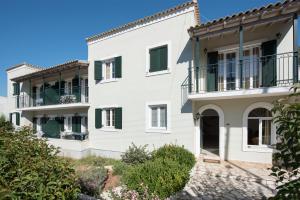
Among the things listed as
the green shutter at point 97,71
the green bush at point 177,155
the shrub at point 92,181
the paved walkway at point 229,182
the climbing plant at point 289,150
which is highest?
the green shutter at point 97,71

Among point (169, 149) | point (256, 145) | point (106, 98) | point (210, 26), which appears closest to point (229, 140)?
point (256, 145)

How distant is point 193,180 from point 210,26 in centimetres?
745

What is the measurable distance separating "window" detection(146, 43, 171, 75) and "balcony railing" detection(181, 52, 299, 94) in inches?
71.6

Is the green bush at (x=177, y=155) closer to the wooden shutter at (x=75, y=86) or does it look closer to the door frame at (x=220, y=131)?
the door frame at (x=220, y=131)

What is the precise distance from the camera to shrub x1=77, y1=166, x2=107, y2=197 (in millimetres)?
9133

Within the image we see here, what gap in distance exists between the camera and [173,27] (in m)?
13.4

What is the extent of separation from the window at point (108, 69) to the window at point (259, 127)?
10.3 metres

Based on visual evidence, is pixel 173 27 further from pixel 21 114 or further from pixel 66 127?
pixel 21 114

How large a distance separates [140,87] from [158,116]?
7.72 feet

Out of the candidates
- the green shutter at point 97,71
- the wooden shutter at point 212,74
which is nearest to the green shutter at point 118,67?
the green shutter at point 97,71

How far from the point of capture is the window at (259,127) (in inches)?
450

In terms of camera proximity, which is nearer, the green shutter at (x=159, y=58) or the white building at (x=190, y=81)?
the white building at (x=190, y=81)

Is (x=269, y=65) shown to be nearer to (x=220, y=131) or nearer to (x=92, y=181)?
(x=220, y=131)

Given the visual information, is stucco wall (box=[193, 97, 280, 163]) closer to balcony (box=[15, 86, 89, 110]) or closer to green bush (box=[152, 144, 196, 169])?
green bush (box=[152, 144, 196, 169])
